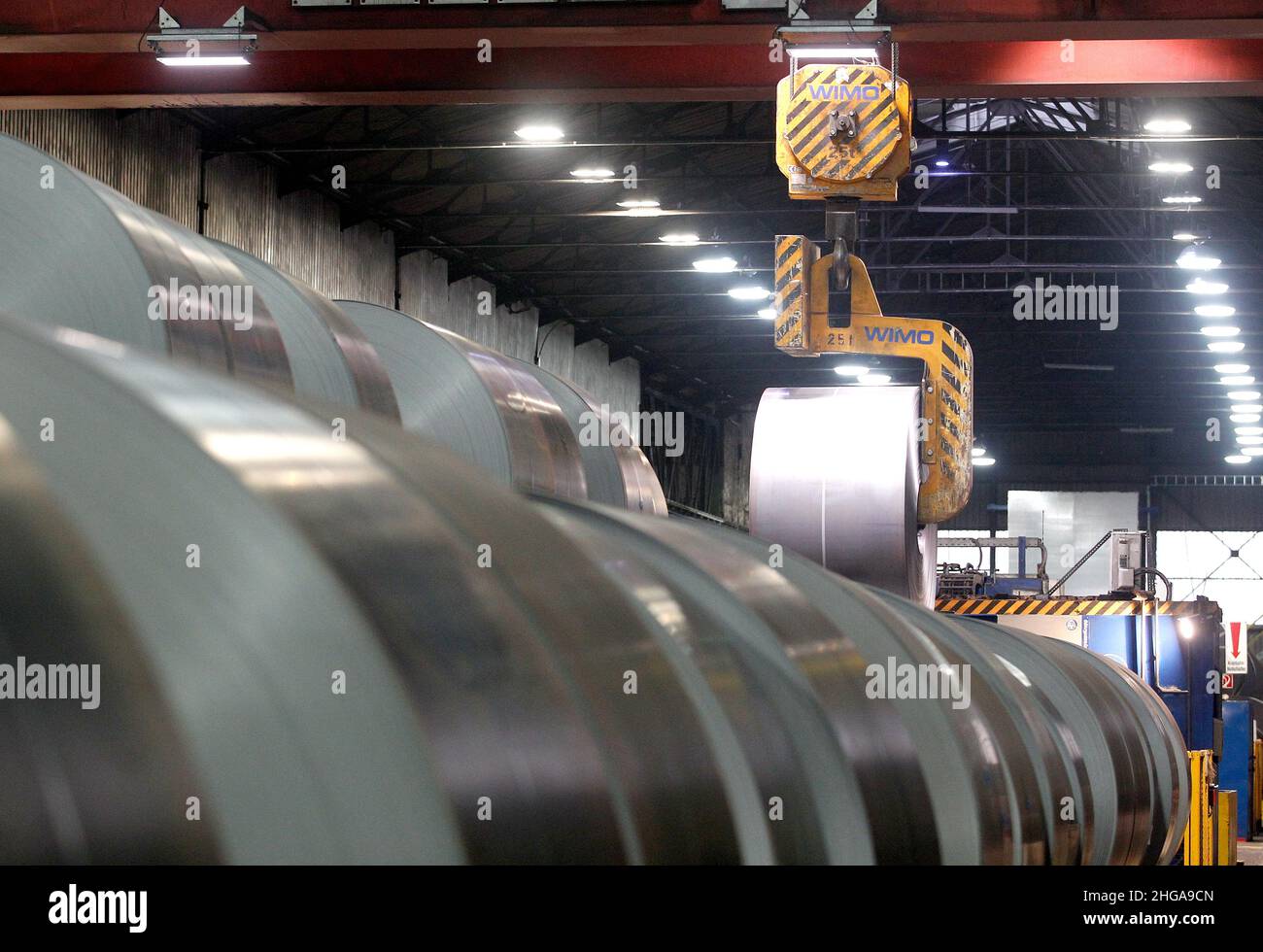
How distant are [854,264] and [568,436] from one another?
3486 mm

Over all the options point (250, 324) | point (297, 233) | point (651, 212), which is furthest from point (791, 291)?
point (651, 212)

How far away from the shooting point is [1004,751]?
2604 mm

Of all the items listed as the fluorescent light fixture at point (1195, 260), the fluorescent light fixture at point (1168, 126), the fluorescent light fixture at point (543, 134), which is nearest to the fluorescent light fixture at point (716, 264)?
the fluorescent light fixture at point (543, 134)

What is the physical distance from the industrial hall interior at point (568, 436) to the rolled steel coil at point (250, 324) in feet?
0.04

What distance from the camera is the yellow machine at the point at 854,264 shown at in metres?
7.23

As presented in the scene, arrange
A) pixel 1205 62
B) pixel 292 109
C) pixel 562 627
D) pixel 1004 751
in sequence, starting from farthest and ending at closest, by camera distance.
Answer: pixel 292 109
pixel 1205 62
pixel 1004 751
pixel 562 627

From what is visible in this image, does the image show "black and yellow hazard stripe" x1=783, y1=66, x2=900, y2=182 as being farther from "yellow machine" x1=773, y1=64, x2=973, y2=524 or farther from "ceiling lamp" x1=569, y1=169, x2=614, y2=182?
"ceiling lamp" x1=569, y1=169, x2=614, y2=182

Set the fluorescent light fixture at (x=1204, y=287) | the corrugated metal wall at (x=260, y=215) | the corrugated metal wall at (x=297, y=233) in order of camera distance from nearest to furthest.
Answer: the corrugated metal wall at (x=260, y=215) → the corrugated metal wall at (x=297, y=233) → the fluorescent light fixture at (x=1204, y=287)

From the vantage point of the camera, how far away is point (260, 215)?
1412 centimetres

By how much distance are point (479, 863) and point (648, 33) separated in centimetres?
828

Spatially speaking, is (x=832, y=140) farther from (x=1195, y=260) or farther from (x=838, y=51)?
(x=1195, y=260)

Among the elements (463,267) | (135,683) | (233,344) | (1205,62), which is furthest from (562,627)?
(463,267)

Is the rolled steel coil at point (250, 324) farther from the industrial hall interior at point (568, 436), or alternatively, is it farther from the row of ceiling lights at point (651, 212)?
the row of ceiling lights at point (651, 212)
